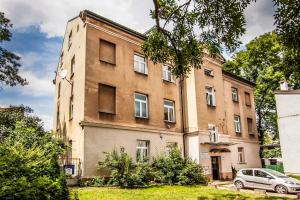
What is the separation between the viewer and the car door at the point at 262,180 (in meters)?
17.3

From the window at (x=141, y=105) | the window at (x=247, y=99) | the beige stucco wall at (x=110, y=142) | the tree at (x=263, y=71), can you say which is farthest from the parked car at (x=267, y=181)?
the tree at (x=263, y=71)

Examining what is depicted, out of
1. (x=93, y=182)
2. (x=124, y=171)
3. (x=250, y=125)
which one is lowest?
(x=93, y=182)

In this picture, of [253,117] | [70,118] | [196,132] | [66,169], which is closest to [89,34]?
[70,118]

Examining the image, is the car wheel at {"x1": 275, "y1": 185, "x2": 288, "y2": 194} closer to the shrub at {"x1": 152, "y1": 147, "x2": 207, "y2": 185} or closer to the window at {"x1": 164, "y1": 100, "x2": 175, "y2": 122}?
the shrub at {"x1": 152, "y1": 147, "x2": 207, "y2": 185}

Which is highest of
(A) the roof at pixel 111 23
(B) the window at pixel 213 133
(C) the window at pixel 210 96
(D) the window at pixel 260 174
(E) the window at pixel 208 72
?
(A) the roof at pixel 111 23

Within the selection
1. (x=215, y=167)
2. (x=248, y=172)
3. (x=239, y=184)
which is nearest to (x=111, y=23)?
(x=248, y=172)

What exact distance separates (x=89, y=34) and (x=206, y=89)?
38.9 feet

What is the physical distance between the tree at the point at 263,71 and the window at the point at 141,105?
70.0 feet

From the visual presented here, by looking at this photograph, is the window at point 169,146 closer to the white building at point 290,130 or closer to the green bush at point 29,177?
the white building at point 290,130

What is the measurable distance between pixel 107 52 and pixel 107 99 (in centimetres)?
346

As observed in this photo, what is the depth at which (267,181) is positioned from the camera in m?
17.4

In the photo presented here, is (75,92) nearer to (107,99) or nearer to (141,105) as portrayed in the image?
(107,99)

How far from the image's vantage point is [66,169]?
15531mm

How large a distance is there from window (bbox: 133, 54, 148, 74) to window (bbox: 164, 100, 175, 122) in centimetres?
321
